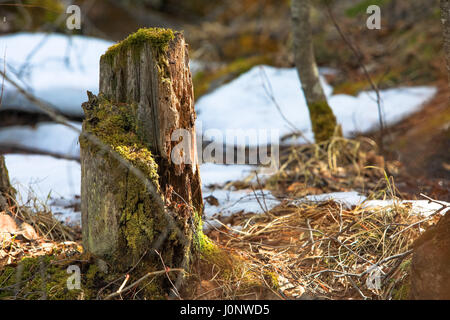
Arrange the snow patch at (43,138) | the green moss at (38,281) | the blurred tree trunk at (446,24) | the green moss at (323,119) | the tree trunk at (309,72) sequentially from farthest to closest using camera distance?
the snow patch at (43,138) → the green moss at (323,119) → the tree trunk at (309,72) → the blurred tree trunk at (446,24) → the green moss at (38,281)

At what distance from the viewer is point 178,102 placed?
7.34 feet

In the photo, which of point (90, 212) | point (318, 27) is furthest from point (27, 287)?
point (318, 27)

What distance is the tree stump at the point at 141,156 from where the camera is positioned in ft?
6.96

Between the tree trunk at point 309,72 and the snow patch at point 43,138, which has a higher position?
the tree trunk at point 309,72

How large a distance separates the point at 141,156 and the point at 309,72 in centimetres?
293

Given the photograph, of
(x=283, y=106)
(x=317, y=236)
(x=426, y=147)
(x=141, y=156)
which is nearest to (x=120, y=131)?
(x=141, y=156)

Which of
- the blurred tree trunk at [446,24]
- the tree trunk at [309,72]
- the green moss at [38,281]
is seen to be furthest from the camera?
the tree trunk at [309,72]

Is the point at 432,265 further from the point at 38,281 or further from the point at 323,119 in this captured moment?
the point at 323,119

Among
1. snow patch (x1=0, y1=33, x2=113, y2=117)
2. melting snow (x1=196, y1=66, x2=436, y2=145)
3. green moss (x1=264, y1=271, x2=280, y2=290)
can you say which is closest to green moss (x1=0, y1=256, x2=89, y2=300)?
green moss (x1=264, y1=271, x2=280, y2=290)

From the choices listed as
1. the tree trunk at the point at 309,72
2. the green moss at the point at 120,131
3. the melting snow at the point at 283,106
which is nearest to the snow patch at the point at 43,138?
the melting snow at the point at 283,106

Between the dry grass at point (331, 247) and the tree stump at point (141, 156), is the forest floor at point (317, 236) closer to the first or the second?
the dry grass at point (331, 247)

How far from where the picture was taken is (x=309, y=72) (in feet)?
15.0

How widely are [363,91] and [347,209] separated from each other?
12.1 feet

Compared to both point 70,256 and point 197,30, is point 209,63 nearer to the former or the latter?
point 197,30
